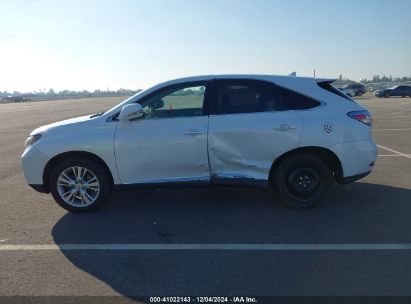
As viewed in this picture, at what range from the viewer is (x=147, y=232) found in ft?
16.4

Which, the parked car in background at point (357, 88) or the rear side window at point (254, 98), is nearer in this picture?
the rear side window at point (254, 98)

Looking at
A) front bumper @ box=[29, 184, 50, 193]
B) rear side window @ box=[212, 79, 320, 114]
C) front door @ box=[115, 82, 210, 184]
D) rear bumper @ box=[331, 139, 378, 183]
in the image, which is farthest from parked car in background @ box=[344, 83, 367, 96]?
front bumper @ box=[29, 184, 50, 193]

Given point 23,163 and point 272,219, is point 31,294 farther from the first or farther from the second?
point 272,219

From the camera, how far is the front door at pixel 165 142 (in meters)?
5.55

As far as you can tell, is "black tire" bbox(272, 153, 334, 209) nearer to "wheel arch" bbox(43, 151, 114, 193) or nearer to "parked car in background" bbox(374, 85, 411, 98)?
"wheel arch" bbox(43, 151, 114, 193)

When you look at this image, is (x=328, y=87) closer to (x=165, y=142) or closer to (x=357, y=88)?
(x=165, y=142)

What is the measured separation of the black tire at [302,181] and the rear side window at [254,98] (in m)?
0.72

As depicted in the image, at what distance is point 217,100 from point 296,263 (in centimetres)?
252

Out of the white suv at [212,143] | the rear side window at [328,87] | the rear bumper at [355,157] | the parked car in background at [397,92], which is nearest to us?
the white suv at [212,143]

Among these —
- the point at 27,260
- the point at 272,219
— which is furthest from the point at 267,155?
the point at 27,260

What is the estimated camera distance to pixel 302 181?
5.77 meters

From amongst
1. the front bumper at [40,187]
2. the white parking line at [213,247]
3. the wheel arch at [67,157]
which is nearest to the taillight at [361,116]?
the white parking line at [213,247]

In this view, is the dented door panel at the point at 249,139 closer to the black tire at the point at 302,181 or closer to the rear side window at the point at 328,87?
the black tire at the point at 302,181

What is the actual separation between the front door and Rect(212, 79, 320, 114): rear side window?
0.26 m
